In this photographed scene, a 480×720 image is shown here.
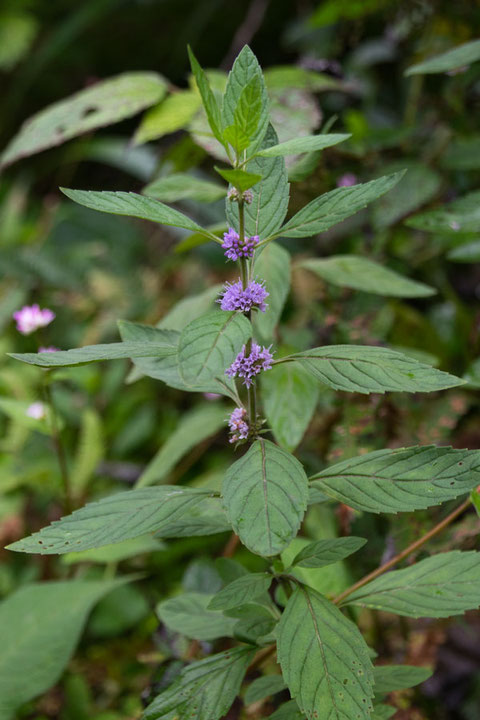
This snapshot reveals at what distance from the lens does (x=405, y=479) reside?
664 millimetres

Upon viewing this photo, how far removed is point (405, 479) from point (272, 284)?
0.52 m

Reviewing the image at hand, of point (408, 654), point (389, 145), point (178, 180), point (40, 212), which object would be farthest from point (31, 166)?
point (408, 654)

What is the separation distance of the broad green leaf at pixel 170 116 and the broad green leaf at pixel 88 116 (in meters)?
0.03

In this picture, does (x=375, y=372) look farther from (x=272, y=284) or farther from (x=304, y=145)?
(x=272, y=284)

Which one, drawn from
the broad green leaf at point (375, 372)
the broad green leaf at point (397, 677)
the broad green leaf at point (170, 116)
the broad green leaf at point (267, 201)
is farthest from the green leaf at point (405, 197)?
the broad green leaf at point (397, 677)

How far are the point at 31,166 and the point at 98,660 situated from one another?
3080 mm

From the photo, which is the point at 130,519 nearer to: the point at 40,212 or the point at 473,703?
the point at 473,703

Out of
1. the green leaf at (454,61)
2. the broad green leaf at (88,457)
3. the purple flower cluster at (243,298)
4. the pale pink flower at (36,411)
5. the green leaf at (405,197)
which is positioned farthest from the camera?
the broad green leaf at (88,457)

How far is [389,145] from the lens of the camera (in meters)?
1.65

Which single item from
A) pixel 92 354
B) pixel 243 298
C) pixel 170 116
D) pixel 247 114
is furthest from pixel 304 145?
pixel 170 116

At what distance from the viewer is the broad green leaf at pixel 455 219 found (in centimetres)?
116

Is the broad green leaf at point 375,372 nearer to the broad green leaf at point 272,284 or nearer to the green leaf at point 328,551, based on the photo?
the green leaf at point 328,551

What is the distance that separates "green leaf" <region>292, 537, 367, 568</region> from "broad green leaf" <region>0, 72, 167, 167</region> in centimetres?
105

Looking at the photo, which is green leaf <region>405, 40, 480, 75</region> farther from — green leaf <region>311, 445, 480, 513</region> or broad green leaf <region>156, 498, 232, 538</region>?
broad green leaf <region>156, 498, 232, 538</region>
